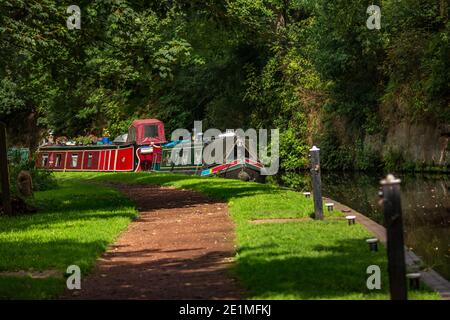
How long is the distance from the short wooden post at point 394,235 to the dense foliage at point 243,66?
43.4 ft

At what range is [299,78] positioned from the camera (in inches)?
1849

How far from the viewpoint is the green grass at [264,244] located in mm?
9969

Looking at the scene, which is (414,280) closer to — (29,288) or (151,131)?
(29,288)

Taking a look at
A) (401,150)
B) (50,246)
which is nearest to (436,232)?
(50,246)

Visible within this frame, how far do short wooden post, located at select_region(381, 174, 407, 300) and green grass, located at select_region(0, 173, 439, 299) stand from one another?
48.8 inches

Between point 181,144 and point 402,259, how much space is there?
36050mm

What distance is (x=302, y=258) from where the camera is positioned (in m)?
11.7

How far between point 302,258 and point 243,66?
39.2 m

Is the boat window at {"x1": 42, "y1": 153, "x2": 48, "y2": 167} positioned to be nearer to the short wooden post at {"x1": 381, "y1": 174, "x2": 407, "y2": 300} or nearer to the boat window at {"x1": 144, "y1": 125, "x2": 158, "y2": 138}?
the boat window at {"x1": 144, "y1": 125, "x2": 158, "y2": 138}

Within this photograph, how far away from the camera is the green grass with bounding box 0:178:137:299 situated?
35.7 feet
